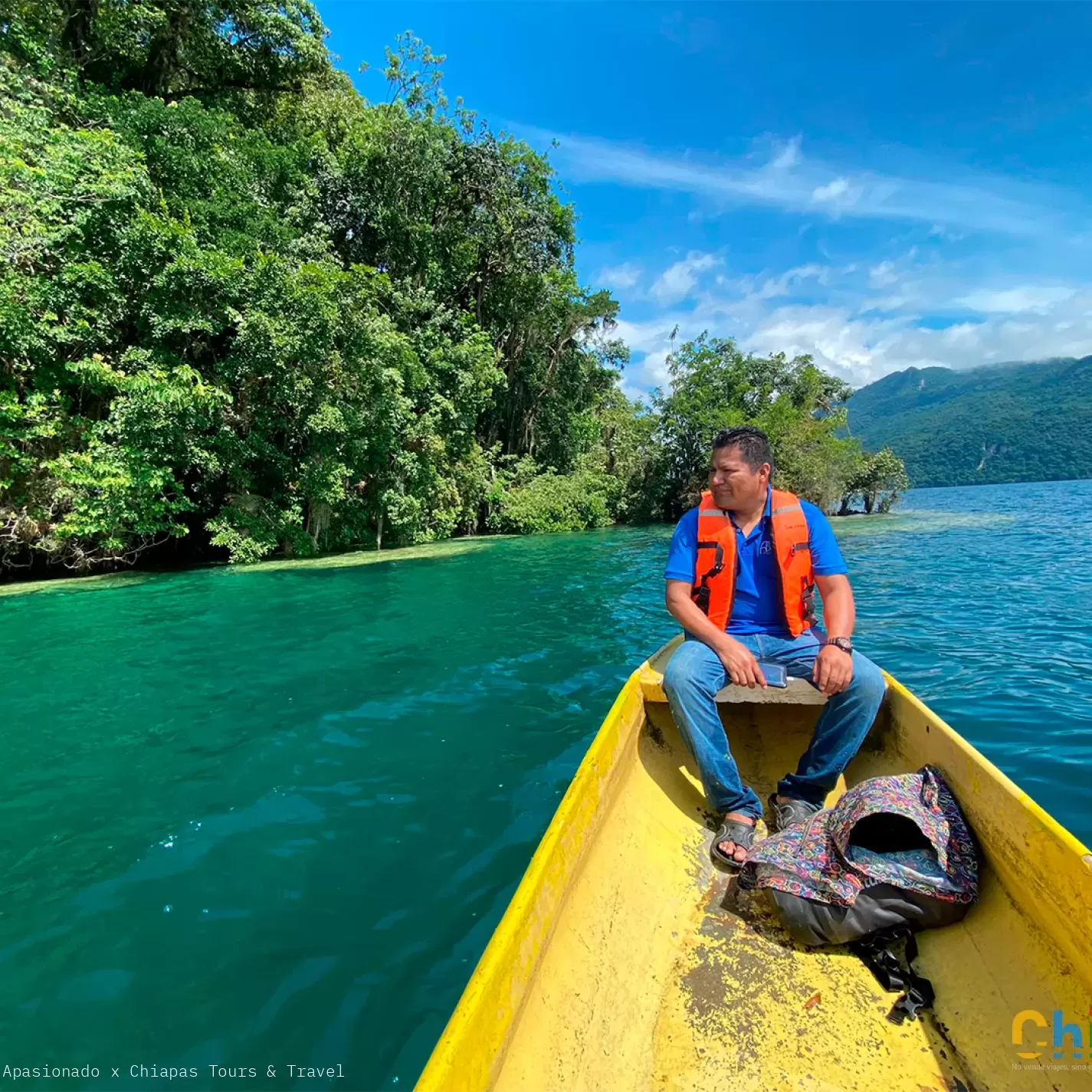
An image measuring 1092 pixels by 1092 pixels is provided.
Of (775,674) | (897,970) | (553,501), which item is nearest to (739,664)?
(775,674)

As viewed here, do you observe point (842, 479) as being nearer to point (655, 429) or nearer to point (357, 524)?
point (655, 429)

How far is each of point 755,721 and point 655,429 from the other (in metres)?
29.1

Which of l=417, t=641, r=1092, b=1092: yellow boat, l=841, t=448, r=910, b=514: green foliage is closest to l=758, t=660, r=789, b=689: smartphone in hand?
l=417, t=641, r=1092, b=1092: yellow boat

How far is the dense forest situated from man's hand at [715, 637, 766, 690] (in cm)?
Result: 1353

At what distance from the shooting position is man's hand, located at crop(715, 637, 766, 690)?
2.83 metres

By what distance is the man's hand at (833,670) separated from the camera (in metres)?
2.66

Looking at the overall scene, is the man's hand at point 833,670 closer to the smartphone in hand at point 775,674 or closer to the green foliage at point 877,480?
the smartphone in hand at point 775,674

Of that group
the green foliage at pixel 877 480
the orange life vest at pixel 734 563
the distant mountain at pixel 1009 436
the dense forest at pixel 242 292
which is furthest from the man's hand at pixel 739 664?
the distant mountain at pixel 1009 436

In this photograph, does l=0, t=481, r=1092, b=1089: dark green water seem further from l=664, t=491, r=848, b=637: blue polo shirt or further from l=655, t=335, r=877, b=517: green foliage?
l=655, t=335, r=877, b=517: green foliage

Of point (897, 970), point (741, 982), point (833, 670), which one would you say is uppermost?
point (833, 670)

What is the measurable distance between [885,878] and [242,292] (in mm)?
16055

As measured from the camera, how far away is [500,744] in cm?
425

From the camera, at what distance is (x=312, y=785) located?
375 cm

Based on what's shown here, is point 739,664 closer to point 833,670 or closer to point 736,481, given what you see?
point 833,670
